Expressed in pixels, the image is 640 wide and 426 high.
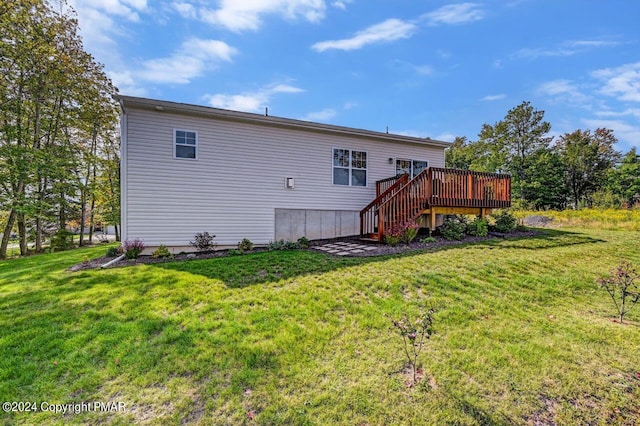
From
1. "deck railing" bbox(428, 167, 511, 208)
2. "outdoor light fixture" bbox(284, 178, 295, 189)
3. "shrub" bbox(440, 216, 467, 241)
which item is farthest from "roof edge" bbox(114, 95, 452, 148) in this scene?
"shrub" bbox(440, 216, 467, 241)

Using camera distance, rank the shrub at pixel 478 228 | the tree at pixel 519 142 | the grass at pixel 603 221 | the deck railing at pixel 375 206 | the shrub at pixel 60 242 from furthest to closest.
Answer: the tree at pixel 519 142 < the shrub at pixel 60 242 < the grass at pixel 603 221 < the deck railing at pixel 375 206 < the shrub at pixel 478 228

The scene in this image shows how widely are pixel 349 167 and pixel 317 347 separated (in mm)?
7897

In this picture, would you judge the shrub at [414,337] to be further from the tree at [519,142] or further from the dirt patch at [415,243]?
the tree at [519,142]

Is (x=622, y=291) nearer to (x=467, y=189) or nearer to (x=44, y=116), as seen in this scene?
(x=467, y=189)

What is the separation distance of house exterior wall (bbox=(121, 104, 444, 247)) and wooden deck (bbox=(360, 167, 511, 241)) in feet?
3.74

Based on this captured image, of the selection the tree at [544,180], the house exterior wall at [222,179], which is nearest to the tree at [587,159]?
the tree at [544,180]

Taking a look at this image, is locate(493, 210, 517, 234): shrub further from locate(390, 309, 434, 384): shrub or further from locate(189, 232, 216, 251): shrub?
locate(189, 232, 216, 251): shrub

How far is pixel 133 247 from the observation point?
24.6 feet

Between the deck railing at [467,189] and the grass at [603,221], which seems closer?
the deck railing at [467,189]

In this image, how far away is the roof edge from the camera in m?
7.73

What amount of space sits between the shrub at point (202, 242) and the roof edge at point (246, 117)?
361 cm

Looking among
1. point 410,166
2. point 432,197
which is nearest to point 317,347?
point 432,197

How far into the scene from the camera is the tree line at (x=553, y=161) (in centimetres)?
2750

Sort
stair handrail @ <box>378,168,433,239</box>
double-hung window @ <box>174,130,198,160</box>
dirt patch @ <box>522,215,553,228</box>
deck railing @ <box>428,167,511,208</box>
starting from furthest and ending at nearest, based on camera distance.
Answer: dirt patch @ <box>522,215,553,228</box>
deck railing @ <box>428,167,511,208</box>
stair handrail @ <box>378,168,433,239</box>
double-hung window @ <box>174,130,198,160</box>
